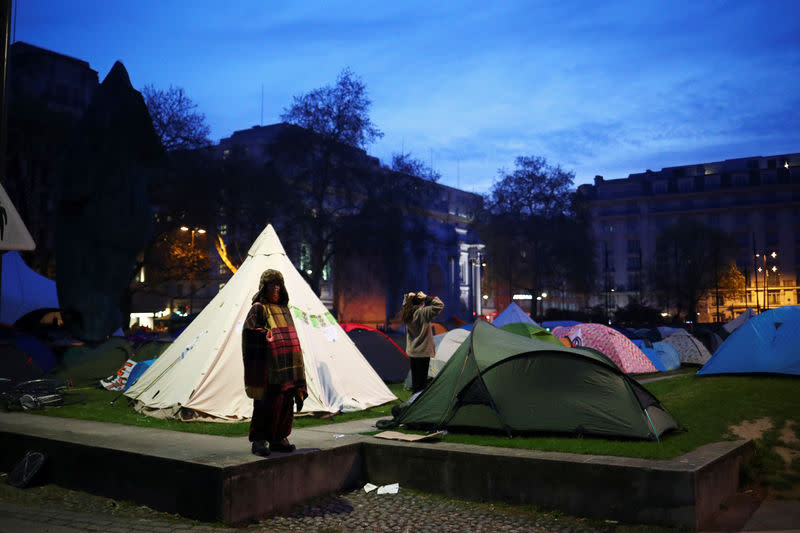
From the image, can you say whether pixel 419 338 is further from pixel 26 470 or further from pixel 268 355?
pixel 26 470

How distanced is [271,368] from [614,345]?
16.5 m

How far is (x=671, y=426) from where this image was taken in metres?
8.94

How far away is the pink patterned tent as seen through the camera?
2148 centimetres

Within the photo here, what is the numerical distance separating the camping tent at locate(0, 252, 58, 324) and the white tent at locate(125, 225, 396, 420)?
65.3ft

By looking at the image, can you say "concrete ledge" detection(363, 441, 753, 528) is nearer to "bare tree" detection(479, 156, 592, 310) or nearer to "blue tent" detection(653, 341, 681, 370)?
"blue tent" detection(653, 341, 681, 370)

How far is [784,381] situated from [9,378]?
1455 centimetres

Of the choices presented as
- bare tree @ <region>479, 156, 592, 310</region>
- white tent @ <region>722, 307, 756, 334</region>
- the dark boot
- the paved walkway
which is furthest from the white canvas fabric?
bare tree @ <region>479, 156, 592, 310</region>

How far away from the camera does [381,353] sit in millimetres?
17156

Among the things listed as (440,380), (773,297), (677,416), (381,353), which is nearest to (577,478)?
(440,380)

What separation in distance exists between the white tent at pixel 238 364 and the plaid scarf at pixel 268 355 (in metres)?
3.88

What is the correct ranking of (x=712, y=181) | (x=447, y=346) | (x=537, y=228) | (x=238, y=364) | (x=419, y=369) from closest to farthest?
1. (x=238, y=364)
2. (x=419, y=369)
3. (x=447, y=346)
4. (x=537, y=228)
5. (x=712, y=181)

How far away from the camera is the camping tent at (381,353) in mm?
16906

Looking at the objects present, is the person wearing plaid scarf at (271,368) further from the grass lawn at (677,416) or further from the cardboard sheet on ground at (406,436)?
the grass lawn at (677,416)

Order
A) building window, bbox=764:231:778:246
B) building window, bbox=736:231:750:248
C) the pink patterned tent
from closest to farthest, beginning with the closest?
the pink patterned tent < building window, bbox=764:231:778:246 < building window, bbox=736:231:750:248
